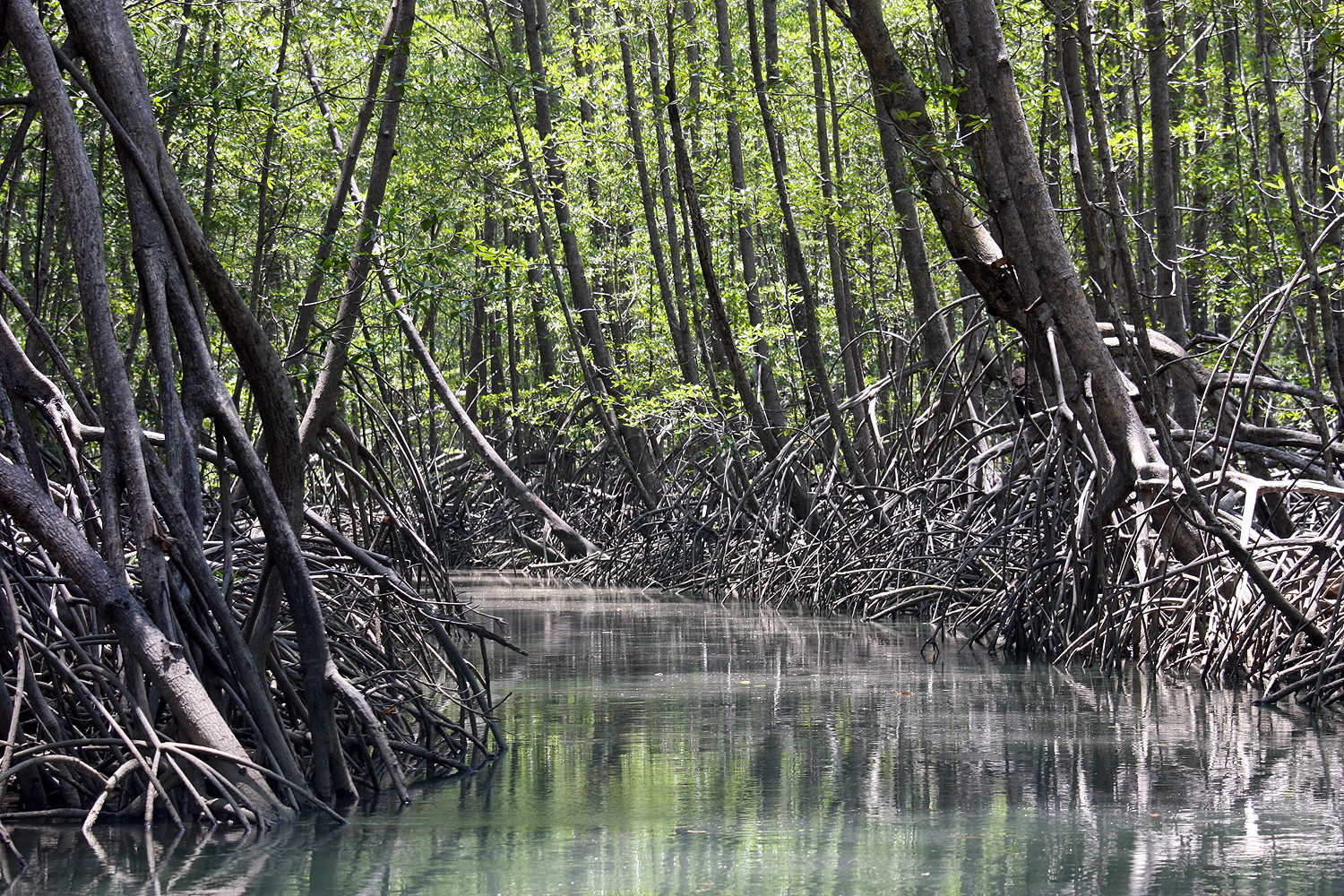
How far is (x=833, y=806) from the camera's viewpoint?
13.9 ft

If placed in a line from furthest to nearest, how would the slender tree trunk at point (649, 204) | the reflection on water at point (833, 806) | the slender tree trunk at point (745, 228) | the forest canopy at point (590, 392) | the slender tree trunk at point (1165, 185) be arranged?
the slender tree trunk at point (649, 204), the slender tree trunk at point (745, 228), the slender tree trunk at point (1165, 185), the forest canopy at point (590, 392), the reflection on water at point (833, 806)

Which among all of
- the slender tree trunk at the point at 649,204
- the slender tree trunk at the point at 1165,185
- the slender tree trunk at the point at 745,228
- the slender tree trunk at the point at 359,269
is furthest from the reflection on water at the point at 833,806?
the slender tree trunk at the point at 649,204

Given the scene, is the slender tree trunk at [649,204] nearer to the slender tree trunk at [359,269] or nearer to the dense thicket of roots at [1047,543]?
the dense thicket of roots at [1047,543]

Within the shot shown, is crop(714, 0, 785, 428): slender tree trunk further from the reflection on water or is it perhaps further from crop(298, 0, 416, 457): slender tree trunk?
the reflection on water

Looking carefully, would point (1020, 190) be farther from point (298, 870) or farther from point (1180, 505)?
point (298, 870)

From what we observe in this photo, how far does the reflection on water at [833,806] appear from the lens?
3441 mm

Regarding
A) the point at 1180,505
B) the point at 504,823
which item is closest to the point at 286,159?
the point at 1180,505

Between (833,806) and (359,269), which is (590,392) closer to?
(359,269)

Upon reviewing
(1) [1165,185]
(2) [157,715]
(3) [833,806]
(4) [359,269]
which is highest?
(1) [1165,185]

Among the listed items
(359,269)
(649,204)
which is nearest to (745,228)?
(649,204)

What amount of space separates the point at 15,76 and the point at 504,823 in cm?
505

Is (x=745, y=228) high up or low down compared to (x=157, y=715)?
up

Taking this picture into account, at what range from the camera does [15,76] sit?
7.28 metres

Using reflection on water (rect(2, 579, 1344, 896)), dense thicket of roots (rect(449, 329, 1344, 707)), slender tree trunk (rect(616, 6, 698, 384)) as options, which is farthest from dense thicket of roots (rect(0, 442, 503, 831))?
slender tree trunk (rect(616, 6, 698, 384))
